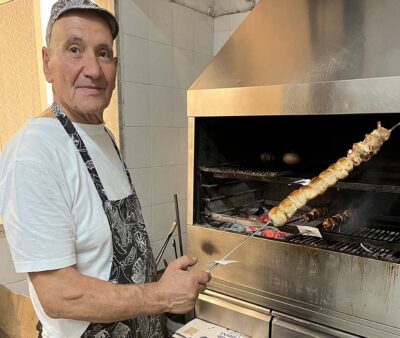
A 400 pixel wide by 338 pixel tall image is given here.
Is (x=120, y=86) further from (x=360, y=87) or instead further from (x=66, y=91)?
(x=360, y=87)

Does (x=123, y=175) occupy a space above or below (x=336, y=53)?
below

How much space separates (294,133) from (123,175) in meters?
0.86

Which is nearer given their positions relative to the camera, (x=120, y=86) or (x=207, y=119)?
(x=207, y=119)

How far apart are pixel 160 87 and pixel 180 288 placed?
1371 millimetres

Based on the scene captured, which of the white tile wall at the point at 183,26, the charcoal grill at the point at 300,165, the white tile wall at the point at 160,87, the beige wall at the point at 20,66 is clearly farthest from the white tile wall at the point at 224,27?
the beige wall at the point at 20,66

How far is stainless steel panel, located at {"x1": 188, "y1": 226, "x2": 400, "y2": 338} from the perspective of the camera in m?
0.95

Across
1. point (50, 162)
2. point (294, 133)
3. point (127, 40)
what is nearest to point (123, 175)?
point (50, 162)

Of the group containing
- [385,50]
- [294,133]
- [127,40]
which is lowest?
[294,133]

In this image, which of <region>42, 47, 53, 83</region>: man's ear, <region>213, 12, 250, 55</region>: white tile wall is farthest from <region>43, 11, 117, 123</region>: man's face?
<region>213, 12, 250, 55</region>: white tile wall

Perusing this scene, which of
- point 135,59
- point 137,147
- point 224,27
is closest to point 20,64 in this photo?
point 135,59

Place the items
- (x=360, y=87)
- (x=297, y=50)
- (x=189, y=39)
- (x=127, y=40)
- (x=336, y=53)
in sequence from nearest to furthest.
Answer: (x=360, y=87)
(x=336, y=53)
(x=297, y=50)
(x=127, y=40)
(x=189, y=39)

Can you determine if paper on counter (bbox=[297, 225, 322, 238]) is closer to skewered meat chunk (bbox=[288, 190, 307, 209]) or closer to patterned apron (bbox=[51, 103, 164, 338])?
skewered meat chunk (bbox=[288, 190, 307, 209])

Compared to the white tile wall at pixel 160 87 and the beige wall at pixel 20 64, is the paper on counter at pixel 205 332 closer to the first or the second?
the white tile wall at pixel 160 87

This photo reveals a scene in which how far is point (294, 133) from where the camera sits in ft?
5.06
